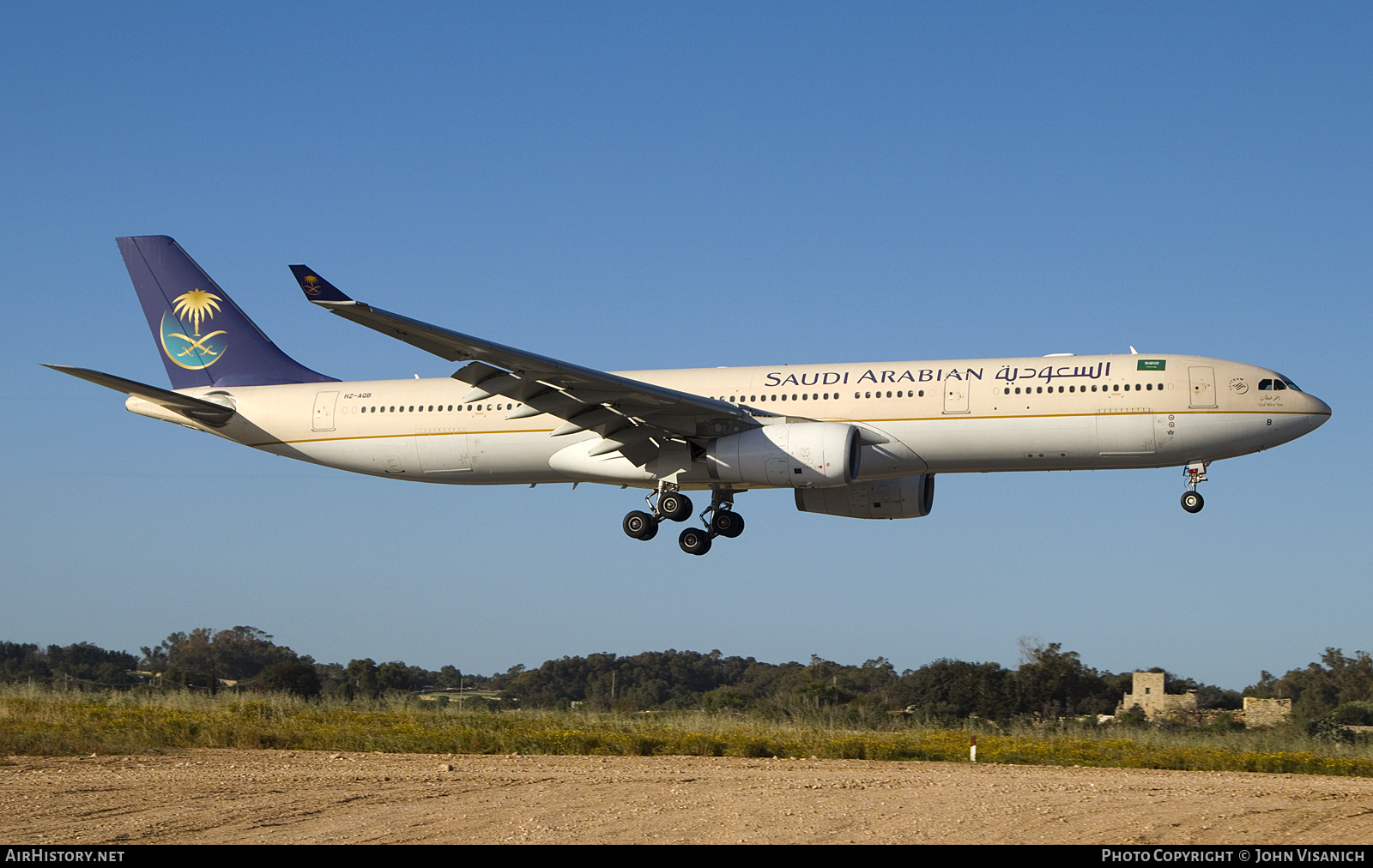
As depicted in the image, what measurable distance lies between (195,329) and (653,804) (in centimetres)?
2481

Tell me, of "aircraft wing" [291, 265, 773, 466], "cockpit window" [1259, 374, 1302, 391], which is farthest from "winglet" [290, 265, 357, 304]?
"cockpit window" [1259, 374, 1302, 391]

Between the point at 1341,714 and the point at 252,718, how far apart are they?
2243 cm

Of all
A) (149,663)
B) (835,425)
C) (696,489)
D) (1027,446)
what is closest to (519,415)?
(696,489)

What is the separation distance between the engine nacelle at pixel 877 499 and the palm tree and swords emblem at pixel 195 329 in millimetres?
15794

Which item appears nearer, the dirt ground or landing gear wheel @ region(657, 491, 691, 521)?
the dirt ground

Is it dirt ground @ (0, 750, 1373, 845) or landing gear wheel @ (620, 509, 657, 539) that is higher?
landing gear wheel @ (620, 509, 657, 539)

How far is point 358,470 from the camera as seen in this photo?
1259 inches

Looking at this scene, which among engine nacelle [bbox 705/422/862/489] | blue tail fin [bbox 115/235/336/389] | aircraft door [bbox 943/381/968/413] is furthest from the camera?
blue tail fin [bbox 115/235/336/389]

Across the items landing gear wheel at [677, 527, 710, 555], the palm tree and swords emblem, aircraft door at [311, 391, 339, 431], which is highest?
the palm tree and swords emblem

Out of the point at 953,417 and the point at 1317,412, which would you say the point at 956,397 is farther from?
the point at 1317,412

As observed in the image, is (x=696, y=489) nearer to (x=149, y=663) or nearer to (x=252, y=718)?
(x=252, y=718)

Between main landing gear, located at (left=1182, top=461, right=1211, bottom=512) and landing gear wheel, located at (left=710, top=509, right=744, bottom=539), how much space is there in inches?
387

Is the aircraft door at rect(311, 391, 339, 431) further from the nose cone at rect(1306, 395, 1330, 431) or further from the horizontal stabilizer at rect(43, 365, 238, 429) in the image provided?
the nose cone at rect(1306, 395, 1330, 431)

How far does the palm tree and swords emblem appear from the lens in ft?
112
